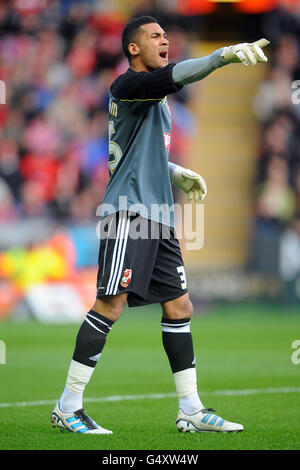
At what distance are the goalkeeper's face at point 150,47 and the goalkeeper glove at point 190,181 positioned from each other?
0.66 metres

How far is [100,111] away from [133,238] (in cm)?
1167

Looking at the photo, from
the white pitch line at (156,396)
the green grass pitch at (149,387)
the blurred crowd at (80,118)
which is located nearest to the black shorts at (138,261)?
the green grass pitch at (149,387)

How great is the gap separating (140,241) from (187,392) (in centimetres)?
86

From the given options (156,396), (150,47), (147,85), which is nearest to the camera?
(147,85)

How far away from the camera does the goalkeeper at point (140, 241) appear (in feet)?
14.7

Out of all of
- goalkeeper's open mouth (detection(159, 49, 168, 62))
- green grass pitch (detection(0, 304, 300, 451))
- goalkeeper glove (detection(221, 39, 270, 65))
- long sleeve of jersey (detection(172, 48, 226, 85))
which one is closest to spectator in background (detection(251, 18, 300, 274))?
green grass pitch (detection(0, 304, 300, 451))

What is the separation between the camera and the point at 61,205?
14547mm

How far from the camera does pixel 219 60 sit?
4145mm

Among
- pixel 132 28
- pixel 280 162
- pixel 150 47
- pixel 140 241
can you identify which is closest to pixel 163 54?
pixel 150 47

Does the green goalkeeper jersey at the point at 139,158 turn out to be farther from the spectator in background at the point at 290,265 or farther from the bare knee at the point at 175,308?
the spectator in background at the point at 290,265

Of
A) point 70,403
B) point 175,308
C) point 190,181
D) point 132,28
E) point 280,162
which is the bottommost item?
point 70,403

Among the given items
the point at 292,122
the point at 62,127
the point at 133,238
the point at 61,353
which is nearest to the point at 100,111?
the point at 62,127

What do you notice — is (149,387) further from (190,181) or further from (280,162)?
(280,162)

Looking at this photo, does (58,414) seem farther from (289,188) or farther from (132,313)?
(289,188)
